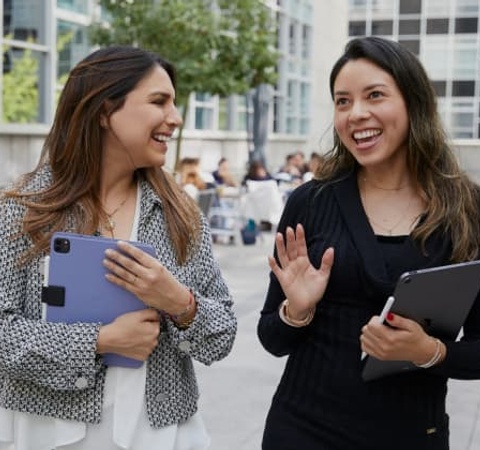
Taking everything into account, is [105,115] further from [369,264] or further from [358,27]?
[358,27]

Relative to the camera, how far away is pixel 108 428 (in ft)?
6.68

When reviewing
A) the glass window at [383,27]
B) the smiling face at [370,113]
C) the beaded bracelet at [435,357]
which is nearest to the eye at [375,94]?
the smiling face at [370,113]

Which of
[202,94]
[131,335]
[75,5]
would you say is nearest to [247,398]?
[131,335]

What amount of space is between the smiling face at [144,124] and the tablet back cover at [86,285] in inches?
9.6

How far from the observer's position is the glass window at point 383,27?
4103 cm

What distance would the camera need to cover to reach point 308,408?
2.19 m

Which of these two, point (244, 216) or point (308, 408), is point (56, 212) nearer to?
point (308, 408)

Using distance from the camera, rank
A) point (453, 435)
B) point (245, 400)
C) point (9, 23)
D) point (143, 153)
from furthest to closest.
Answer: point (9, 23) → point (245, 400) → point (453, 435) → point (143, 153)

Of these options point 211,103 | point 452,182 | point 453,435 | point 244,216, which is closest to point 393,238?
point 452,182

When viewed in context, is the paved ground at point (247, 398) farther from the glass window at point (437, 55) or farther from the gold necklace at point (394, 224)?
the glass window at point (437, 55)

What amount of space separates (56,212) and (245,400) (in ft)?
12.3

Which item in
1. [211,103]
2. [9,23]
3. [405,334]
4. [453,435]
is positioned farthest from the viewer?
[211,103]

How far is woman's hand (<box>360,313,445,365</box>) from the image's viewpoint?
1.94 meters

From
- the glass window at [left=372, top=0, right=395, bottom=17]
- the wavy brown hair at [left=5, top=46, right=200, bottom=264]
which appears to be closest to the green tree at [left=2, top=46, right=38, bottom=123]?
the wavy brown hair at [left=5, top=46, right=200, bottom=264]
